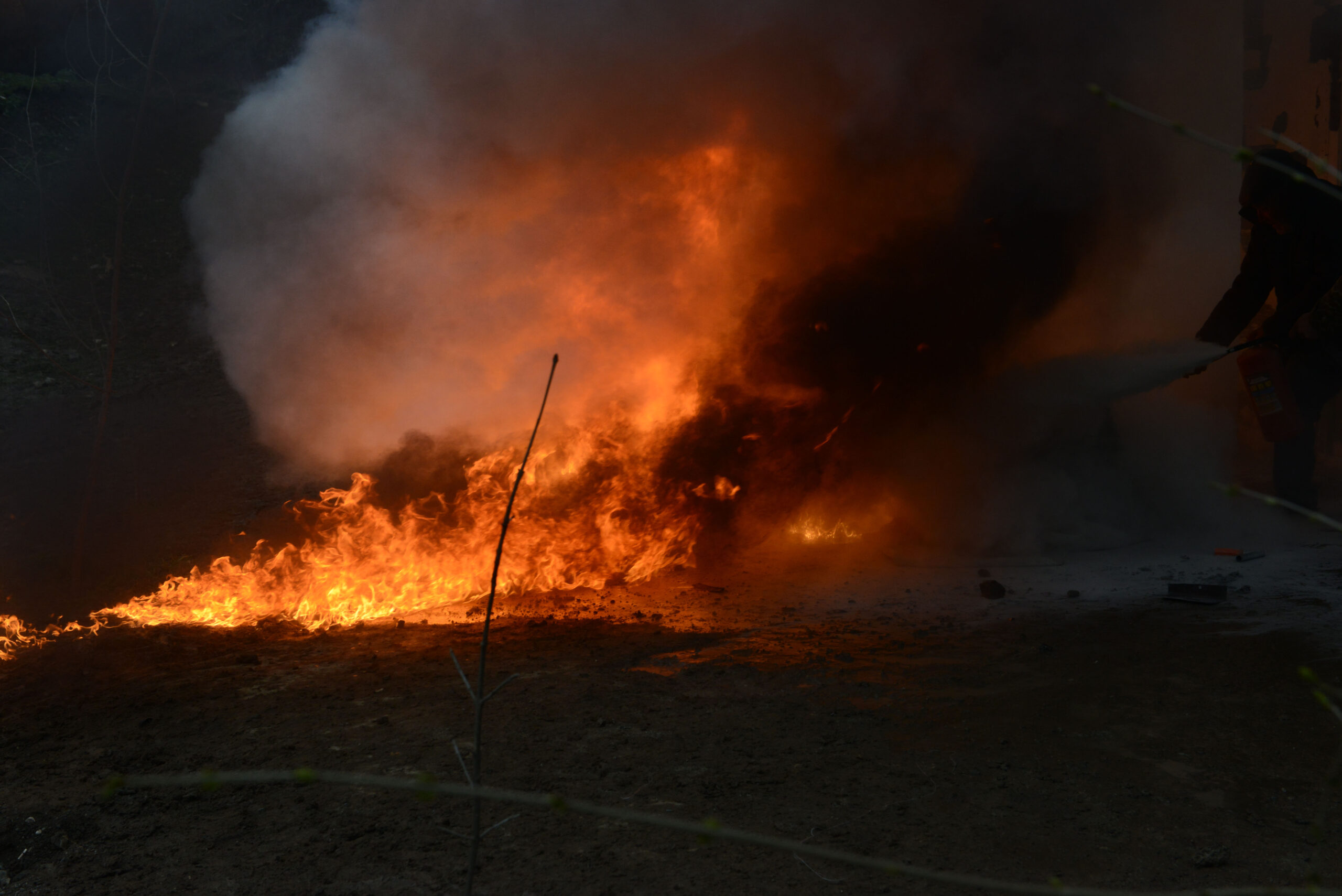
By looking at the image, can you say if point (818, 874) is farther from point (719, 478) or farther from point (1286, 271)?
point (1286, 271)

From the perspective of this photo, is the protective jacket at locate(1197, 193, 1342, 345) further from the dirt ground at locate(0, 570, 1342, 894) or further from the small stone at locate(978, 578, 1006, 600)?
the small stone at locate(978, 578, 1006, 600)

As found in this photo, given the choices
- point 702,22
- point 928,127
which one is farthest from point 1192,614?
point 702,22

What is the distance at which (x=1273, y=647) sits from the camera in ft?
18.2

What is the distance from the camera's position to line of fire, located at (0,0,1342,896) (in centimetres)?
408

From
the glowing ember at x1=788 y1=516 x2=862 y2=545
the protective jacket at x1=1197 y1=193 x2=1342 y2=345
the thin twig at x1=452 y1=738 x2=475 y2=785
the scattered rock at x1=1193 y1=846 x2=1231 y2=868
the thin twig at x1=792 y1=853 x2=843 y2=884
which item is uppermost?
the protective jacket at x1=1197 y1=193 x2=1342 y2=345

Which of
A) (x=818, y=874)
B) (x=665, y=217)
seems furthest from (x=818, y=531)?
(x=818, y=874)

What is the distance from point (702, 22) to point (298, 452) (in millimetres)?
7232

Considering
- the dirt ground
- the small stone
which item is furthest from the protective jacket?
the small stone

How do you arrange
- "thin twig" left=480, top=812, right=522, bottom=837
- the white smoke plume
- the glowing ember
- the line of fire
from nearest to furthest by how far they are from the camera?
"thin twig" left=480, top=812, right=522, bottom=837 < the line of fire < the white smoke plume < the glowing ember

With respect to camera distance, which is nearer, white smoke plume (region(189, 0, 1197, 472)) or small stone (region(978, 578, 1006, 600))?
small stone (region(978, 578, 1006, 600))

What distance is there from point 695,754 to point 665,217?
5233 mm

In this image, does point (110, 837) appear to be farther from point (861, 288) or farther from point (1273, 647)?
point (861, 288)

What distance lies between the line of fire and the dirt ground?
1.3 inches

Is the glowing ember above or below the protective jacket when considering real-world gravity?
below
